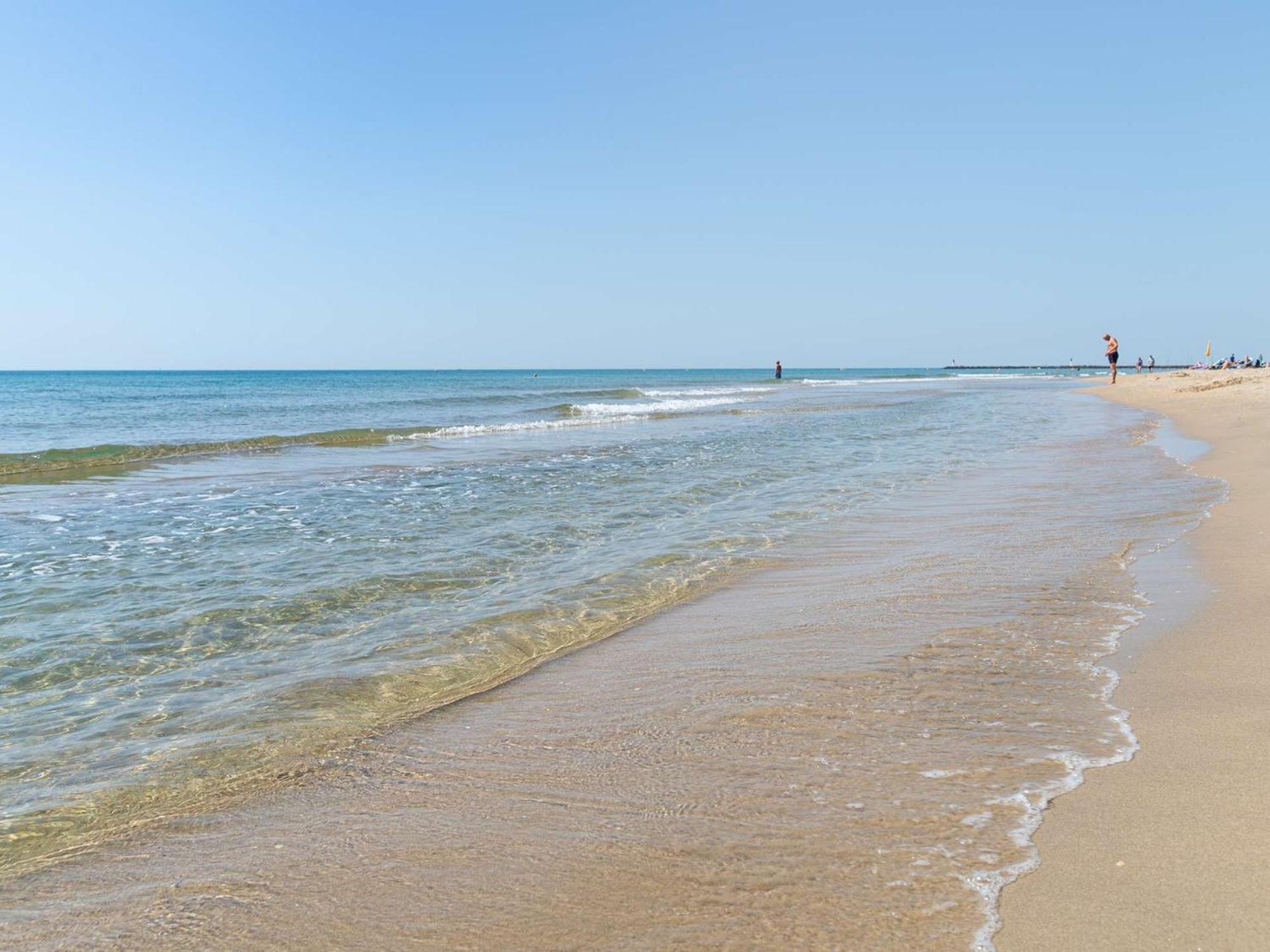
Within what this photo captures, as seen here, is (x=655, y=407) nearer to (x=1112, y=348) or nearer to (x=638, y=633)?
(x=1112, y=348)

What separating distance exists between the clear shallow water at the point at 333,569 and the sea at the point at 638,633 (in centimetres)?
3

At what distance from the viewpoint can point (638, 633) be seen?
563 centimetres

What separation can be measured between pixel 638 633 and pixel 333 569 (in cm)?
340

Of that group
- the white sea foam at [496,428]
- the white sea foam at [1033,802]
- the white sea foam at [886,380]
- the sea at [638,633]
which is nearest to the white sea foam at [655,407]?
the white sea foam at [496,428]

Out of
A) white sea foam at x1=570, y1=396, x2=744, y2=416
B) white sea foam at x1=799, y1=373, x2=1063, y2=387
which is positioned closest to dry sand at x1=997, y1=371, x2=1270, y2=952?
white sea foam at x1=570, y1=396, x2=744, y2=416

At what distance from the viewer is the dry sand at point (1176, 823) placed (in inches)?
86.8

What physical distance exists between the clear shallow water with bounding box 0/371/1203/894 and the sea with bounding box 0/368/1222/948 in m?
0.03

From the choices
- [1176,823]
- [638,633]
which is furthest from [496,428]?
[1176,823]

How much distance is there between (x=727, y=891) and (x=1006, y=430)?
22.5 m

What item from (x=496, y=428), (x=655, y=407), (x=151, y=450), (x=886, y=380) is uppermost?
(x=886, y=380)

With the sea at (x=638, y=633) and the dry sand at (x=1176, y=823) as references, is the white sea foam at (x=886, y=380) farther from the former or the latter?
the dry sand at (x=1176, y=823)

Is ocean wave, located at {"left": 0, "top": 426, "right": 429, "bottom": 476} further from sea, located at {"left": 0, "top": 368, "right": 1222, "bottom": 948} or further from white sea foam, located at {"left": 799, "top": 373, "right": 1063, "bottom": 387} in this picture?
white sea foam, located at {"left": 799, "top": 373, "right": 1063, "bottom": 387}

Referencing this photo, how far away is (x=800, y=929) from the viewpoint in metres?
2.29

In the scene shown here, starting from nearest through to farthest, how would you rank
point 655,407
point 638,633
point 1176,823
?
point 1176,823
point 638,633
point 655,407
